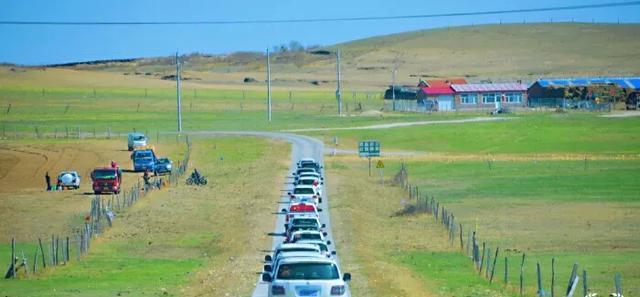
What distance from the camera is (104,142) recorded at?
11338 centimetres

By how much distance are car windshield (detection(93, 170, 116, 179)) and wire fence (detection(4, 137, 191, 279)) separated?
1077 millimetres

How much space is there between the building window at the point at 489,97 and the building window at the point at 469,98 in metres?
1.25

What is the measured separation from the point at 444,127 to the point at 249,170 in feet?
142

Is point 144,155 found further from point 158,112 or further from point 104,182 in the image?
point 158,112

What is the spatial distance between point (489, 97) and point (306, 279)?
14965 centimetres

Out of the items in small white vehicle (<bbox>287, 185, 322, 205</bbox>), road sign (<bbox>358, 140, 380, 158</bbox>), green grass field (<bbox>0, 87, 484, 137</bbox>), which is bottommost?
small white vehicle (<bbox>287, 185, 322, 205</bbox>)

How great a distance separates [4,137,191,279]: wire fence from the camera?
39156mm

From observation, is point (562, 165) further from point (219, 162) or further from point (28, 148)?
point (28, 148)

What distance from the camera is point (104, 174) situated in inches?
2790

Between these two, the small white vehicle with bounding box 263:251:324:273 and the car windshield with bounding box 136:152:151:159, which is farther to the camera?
the car windshield with bounding box 136:152:151:159

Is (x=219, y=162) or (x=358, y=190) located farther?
(x=219, y=162)

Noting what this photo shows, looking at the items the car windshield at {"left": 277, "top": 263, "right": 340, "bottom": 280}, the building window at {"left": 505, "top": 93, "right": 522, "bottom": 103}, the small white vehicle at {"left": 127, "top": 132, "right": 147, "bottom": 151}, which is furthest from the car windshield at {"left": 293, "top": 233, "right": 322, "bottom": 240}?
the building window at {"left": 505, "top": 93, "right": 522, "bottom": 103}

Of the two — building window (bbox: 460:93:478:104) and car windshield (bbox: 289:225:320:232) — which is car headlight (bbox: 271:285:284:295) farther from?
building window (bbox: 460:93:478:104)

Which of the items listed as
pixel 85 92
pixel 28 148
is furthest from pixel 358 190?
pixel 85 92
